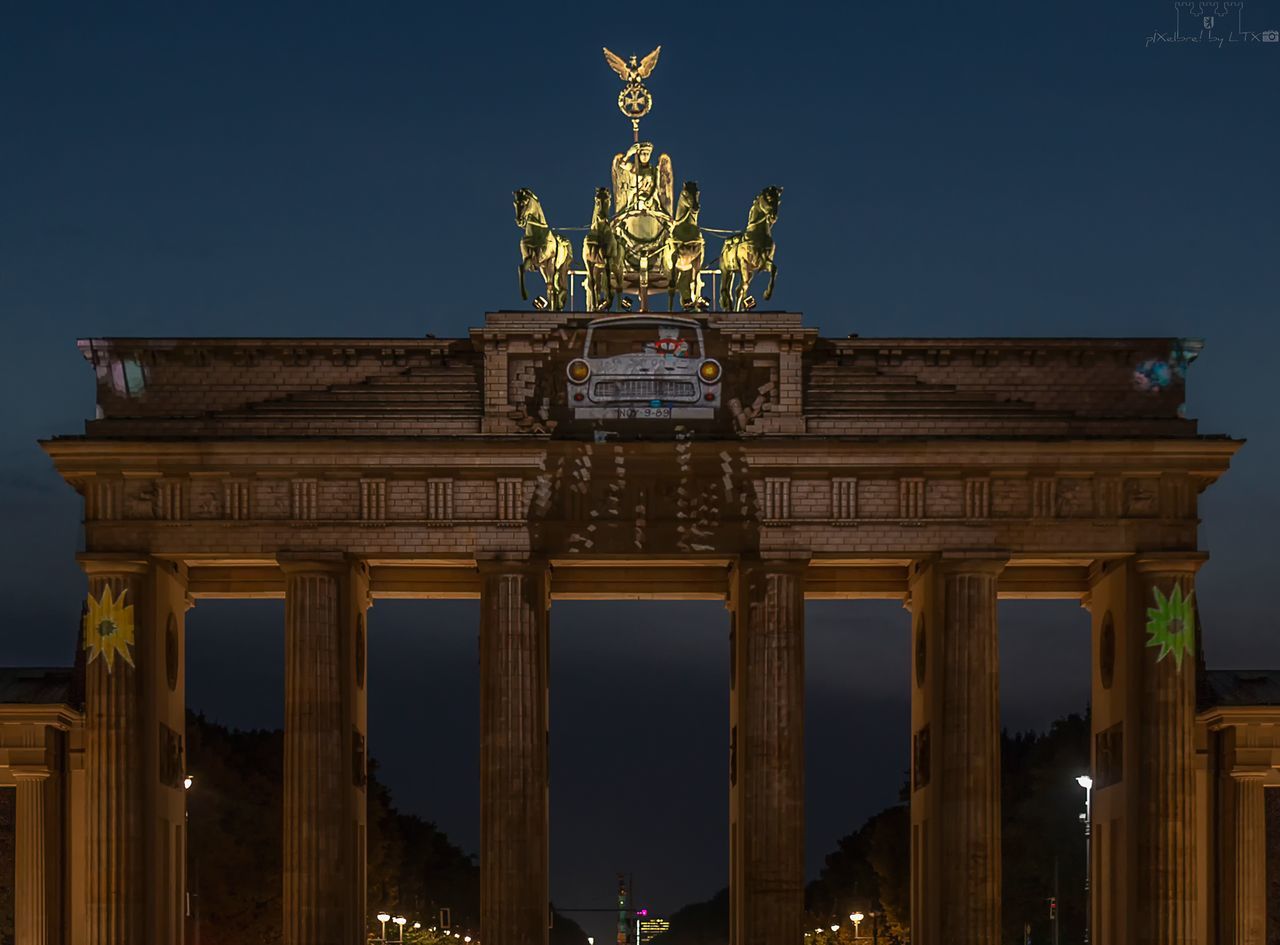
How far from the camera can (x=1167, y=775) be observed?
70562 millimetres

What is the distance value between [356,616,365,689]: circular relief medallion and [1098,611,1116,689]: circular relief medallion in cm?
2194

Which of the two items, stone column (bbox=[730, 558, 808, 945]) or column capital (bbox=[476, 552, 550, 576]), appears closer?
stone column (bbox=[730, 558, 808, 945])

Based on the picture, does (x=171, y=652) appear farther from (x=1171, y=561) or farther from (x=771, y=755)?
(x=1171, y=561)

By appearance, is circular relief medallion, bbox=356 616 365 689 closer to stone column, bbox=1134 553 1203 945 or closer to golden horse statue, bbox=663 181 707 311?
golden horse statue, bbox=663 181 707 311

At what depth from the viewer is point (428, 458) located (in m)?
71.6

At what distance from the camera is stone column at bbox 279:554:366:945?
7050cm

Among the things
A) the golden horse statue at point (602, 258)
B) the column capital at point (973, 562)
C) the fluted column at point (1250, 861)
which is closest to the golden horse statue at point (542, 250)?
the golden horse statue at point (602, 258)

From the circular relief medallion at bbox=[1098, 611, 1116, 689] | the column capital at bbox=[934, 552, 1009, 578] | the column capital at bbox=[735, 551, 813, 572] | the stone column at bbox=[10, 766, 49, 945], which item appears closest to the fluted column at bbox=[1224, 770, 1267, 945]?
the circular relief medallion at bbox=[1098, 611, 1116, 689]

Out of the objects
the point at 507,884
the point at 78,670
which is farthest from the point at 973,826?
the point at 78,670

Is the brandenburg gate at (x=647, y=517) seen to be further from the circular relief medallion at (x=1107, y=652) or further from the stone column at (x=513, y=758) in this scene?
the circular relief medallion at (x=1107, y=652)

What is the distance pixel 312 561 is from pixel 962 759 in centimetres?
1900

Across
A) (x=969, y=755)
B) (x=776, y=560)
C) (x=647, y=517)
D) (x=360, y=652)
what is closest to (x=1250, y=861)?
(x=969, y=755)

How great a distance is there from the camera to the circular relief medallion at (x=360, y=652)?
74438 mm

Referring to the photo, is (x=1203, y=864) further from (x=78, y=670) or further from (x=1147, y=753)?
(x=78, y=670)
